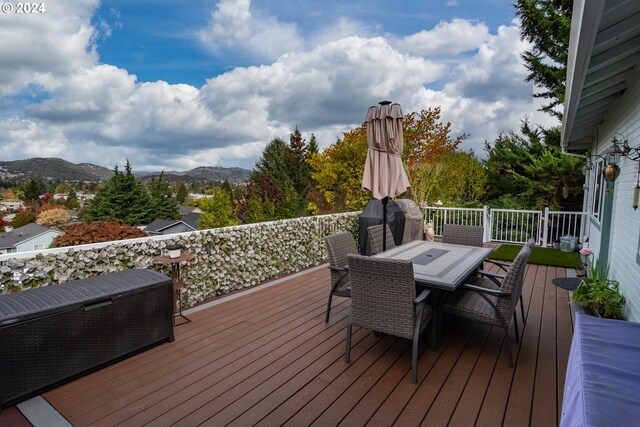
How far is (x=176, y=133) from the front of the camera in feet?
106

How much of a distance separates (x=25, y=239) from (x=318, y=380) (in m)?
33.1

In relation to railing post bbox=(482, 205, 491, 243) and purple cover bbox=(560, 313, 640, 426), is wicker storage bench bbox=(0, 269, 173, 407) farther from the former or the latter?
railing post bbox=(482, 205, 491, 243)

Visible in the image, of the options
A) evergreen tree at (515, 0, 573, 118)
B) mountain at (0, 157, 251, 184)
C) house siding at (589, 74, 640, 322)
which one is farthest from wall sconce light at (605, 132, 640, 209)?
mountain at (0, 157, 251, 184)

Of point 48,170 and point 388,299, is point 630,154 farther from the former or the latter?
point 48,170

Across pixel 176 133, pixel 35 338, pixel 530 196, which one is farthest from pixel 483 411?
pixel 176 133

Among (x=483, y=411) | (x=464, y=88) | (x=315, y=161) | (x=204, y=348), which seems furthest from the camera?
(x=315, y=161)

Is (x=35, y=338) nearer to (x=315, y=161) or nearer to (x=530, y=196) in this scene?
(x=315, y=161)

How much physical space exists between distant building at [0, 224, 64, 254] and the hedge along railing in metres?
26.9

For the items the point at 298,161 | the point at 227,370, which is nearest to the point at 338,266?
the point at 227,370

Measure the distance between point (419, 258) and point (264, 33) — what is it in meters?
7.06

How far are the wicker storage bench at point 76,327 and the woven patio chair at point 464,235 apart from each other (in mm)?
3849

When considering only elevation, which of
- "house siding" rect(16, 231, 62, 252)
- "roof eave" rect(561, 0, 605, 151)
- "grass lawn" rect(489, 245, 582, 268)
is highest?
"roof eave" rect(561, 0, 605, 151)

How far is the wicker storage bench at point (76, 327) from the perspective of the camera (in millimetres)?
2188

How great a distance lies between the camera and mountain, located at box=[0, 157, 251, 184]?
39219mm
